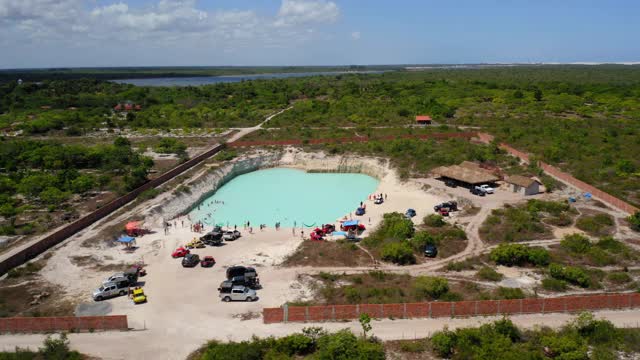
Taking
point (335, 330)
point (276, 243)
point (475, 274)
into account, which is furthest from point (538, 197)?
point (335, 330)

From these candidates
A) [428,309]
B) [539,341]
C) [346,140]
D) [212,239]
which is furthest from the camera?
[346,140]

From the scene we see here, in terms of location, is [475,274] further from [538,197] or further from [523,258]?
[538,197]

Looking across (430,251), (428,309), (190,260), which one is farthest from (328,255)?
(428,309)

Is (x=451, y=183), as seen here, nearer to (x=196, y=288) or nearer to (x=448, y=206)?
(x=448, y=206)

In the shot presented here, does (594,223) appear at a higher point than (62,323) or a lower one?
higher

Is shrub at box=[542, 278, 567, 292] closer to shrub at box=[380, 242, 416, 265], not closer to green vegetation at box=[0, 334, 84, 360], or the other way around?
shrub at box=[380, 242, 416, 265]

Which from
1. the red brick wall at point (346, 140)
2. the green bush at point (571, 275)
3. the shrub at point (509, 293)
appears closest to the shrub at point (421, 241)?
the shrub at point (509, 293)
